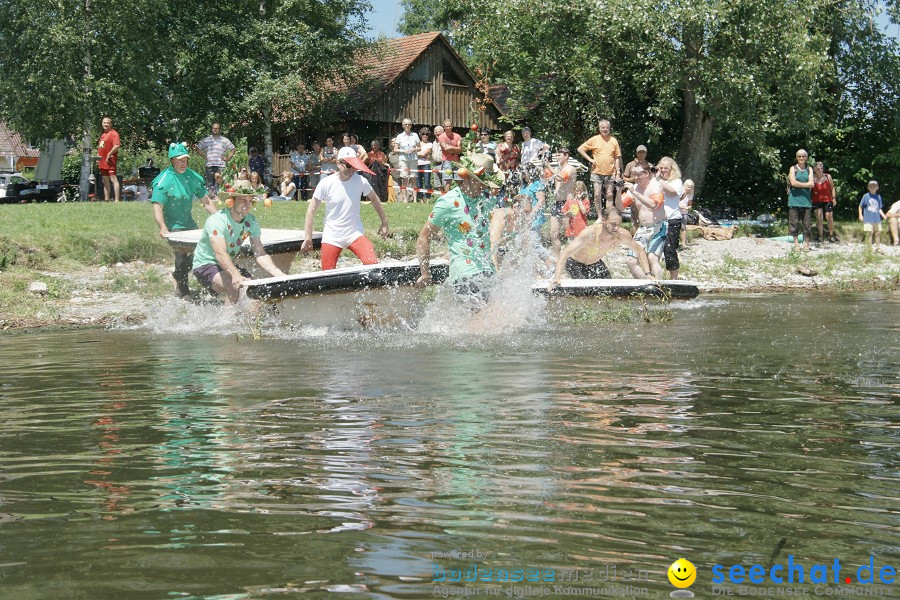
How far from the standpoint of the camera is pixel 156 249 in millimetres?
16375

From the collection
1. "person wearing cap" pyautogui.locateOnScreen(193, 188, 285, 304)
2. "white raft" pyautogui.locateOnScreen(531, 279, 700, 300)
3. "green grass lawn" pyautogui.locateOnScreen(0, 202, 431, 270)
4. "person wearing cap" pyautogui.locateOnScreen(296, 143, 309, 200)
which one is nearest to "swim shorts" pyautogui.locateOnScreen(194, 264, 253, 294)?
"person wearing cap" pyautogui.locateOnScreen(193, 188, 285, 304)

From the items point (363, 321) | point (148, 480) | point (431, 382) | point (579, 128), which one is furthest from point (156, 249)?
point (579, 128)

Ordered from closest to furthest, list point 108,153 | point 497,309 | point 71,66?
point 497,309 < point 108,153 < point 71,66

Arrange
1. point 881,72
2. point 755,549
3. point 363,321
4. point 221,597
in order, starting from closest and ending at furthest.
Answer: point 221,597
point 755,549
point 363,321
point 881,72

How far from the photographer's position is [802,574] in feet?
12.2

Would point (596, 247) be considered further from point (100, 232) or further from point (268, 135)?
point (268, 135)

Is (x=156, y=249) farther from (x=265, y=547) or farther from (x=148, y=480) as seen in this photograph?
(x=265, y=547)

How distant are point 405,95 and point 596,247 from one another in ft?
87.7

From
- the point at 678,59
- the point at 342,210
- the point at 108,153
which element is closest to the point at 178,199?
the point at 342,210

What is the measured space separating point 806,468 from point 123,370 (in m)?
5.30

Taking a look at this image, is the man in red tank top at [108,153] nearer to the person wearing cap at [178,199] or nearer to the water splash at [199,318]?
the person wearing cap at [178,199]

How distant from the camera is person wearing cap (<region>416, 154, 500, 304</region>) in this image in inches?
378

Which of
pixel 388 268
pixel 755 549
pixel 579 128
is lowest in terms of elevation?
pixel 755 549

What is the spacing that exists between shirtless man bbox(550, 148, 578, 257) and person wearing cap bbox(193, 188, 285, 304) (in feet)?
14.3
